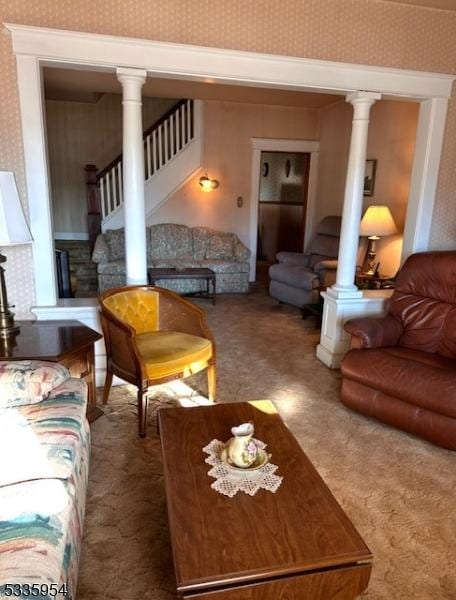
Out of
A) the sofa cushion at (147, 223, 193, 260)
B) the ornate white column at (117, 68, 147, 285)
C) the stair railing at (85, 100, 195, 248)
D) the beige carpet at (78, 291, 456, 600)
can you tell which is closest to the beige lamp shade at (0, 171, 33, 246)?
the ornate white column at (117, 68, 147, 285)

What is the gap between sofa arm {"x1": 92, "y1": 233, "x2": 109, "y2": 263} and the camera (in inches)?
224

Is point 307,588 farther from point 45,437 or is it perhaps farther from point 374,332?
point 374,332

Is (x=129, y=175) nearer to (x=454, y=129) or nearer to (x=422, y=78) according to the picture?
(x=422, y=78)

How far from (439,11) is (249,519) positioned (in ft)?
12.3

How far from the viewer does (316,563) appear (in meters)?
1.26

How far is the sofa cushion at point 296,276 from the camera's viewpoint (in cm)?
518

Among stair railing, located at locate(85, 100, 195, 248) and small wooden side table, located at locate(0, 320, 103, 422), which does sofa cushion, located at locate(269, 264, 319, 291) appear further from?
small wooden side table, located at locate(0, 320, 103, 422)

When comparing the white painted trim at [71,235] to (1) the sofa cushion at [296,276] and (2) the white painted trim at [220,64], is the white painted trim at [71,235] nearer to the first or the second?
(1) the sofa cushion at [296,276]

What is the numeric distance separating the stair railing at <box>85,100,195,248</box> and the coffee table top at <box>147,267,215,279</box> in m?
1.33

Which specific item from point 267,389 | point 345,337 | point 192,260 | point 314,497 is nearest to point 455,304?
point 345,337

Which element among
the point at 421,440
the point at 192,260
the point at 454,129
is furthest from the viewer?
the point at 192,260

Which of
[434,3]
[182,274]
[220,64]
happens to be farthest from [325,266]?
[220,64]

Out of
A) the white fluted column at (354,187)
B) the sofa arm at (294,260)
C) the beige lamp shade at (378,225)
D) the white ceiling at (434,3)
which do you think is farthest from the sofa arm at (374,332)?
the sofa arm at (294,260)

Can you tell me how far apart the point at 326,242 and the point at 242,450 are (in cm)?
455
